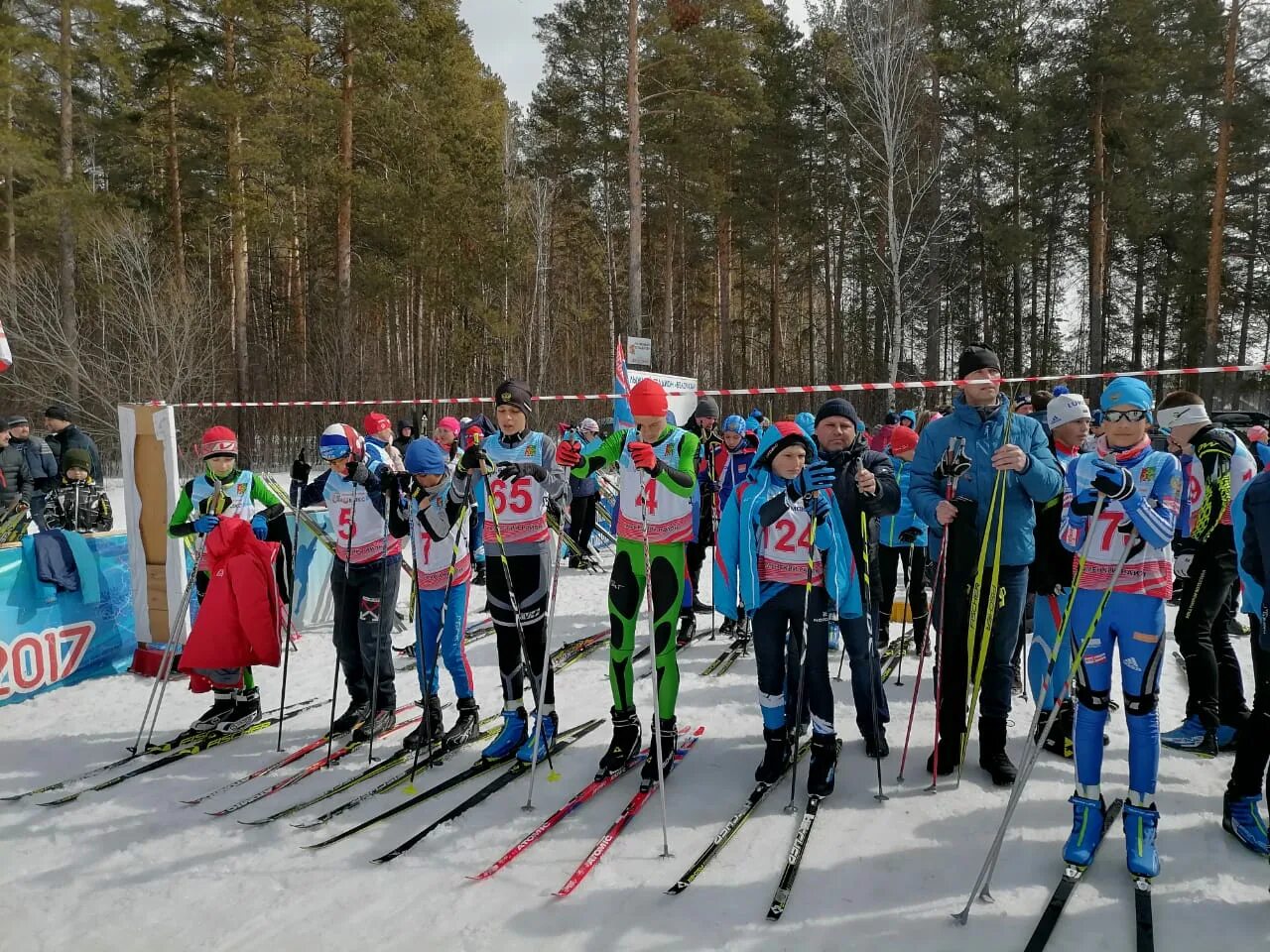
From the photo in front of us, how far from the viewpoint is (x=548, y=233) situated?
2533 cm

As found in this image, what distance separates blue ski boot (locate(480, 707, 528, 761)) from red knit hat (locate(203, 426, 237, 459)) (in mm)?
2448

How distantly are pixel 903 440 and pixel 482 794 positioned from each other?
4180mm

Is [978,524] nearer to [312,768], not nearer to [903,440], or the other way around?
[903,440]

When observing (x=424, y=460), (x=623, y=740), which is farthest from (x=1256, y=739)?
(x=424, y=460)

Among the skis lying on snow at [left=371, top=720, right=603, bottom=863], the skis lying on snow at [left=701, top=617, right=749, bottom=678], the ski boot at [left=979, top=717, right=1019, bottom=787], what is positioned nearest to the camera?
the skis lying on snow at [left=371, top=720, right=603, bottom=863]

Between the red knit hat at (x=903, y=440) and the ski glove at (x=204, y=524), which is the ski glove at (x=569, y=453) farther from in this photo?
the red knit hat at (x=903, y=440)

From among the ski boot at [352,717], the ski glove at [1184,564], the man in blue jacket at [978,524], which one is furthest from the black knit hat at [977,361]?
the ski boot at [352,717]

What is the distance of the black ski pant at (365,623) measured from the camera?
4.54 metres

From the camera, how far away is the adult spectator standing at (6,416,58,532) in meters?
7.68

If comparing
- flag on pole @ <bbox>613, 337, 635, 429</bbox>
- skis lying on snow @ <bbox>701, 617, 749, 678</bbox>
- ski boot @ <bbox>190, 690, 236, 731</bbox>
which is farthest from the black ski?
flag on pole @ <bbox>613, 337, 635, 429</bbox>

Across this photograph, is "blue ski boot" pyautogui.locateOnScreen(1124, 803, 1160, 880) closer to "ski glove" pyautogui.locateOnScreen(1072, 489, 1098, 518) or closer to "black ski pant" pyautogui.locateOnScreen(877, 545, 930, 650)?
"ski glove" pyautogui.locateOnScreen(1072, 489, 1098, 518)

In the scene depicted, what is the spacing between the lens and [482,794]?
3.79 m

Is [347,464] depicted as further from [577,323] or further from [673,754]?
[577,323]

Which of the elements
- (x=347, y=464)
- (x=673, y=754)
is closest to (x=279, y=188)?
(x=347, y=464)
